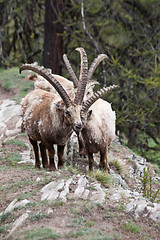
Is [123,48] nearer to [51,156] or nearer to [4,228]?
[51,156]

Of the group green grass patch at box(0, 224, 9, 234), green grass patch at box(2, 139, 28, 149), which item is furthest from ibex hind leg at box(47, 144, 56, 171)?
green grass patch at box(0, 224, 9, 234)

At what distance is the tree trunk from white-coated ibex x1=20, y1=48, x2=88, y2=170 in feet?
25.7

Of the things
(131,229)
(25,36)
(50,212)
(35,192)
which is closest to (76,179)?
(35,192)

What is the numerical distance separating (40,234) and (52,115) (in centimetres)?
319

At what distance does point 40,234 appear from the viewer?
4.18 metres

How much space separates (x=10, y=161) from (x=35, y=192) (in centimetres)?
266

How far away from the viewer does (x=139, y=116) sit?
517 inches

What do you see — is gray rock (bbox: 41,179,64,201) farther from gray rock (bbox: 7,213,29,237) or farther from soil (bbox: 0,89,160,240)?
gray rock (bbox: 7,213,29,237)

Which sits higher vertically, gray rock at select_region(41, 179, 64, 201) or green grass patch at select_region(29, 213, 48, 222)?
gray rock at select_region(41, 179, 64, 201)

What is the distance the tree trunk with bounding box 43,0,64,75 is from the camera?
49.9ft

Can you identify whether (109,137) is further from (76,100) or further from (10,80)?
(10,80)

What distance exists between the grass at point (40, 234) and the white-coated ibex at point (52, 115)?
2340mm

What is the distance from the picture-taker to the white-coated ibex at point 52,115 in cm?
657

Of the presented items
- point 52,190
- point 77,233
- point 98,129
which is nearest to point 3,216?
point 52,190
